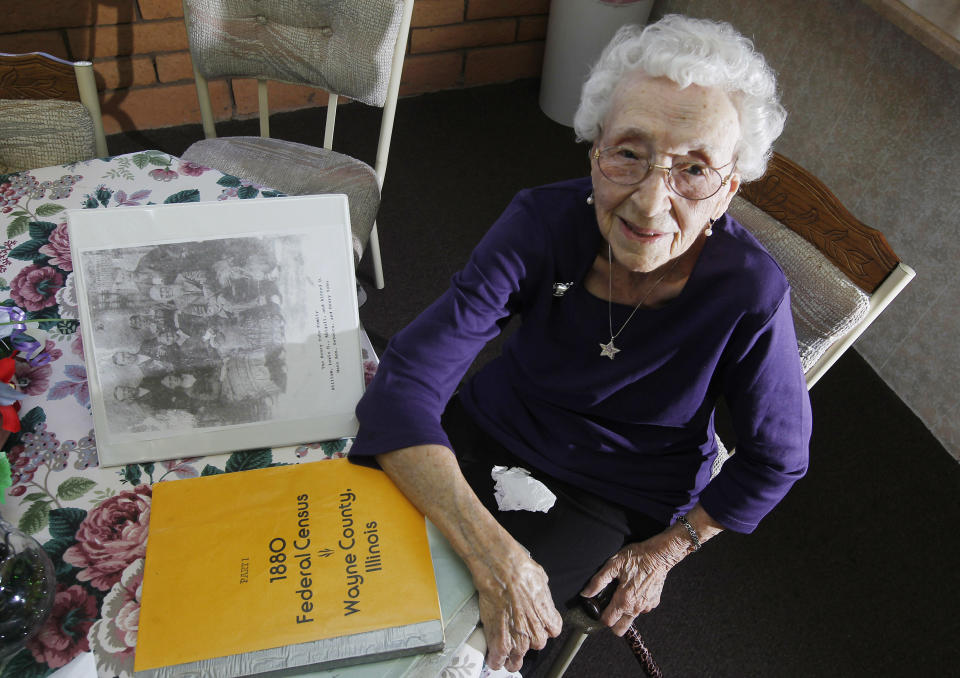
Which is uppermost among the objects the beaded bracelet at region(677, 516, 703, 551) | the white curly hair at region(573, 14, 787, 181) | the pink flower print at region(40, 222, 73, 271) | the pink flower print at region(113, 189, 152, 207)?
the white curly hair at region(573, 14, 787, 181)

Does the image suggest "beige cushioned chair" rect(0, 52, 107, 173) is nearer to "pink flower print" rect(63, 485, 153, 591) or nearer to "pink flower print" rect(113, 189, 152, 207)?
"pink flower print" rect(113, 189, 152, 207)

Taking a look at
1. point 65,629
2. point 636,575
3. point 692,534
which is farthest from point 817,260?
point 65,629

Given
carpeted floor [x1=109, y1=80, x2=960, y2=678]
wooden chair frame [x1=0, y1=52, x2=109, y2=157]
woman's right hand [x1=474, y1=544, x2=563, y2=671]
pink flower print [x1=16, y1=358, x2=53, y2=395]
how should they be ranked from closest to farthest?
woman's right hand [x1=474, y1=544, x2=563, y2=671], pink flower print [x1=16, y1=358, x2=53, y2=395], wooden chair frame [x1=0, y1=52, x2=109, y2=157], carpeted floor [x1=109, y1=80, x2=960, y2=678]

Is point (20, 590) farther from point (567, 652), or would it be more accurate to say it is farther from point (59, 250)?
point (567, 652)

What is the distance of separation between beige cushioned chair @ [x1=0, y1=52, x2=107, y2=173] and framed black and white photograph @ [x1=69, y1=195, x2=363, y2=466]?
660mm

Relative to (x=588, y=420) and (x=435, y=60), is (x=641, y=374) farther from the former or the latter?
(x=435, y=60)

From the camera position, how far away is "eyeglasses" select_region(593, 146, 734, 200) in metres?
0.99

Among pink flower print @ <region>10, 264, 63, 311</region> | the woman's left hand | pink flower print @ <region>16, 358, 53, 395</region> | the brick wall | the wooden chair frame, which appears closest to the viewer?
pink flower print @ <region>16, 358, 53, 395</region>

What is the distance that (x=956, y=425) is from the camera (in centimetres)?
212

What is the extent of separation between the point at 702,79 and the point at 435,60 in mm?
2370

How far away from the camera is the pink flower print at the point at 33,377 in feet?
3.05

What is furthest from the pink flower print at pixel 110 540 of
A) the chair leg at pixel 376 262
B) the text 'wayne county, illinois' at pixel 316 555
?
the chair leg at pixel 376 262

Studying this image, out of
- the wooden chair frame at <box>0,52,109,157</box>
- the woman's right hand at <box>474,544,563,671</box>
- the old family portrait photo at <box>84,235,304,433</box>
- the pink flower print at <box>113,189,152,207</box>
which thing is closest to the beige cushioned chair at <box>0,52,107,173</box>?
the wooden chair frame at <box>0,52,109,157</box>

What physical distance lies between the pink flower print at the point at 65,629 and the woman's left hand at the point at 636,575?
2.36 feet
